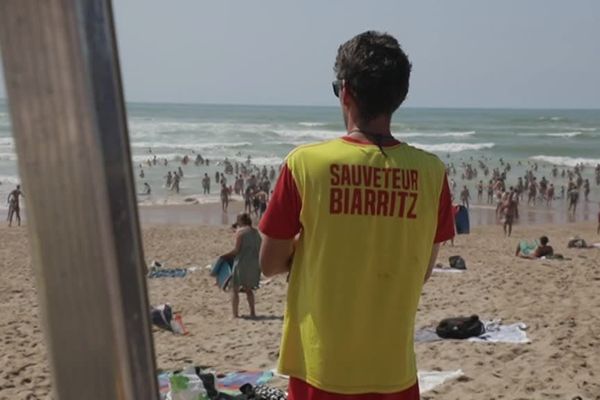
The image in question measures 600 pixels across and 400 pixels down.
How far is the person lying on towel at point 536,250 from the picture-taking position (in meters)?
13.2

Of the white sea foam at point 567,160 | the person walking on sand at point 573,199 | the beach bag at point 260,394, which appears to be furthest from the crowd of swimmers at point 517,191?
the beach bag at point 260,394

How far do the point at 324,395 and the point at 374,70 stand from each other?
2.46ft

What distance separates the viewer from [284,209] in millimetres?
1663

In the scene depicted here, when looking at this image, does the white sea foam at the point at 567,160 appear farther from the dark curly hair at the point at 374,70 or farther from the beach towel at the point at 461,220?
the dark curly hair at the point at 374,70

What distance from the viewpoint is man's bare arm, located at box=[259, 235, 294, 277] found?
1.70 metres

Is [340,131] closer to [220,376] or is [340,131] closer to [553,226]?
[553,226]

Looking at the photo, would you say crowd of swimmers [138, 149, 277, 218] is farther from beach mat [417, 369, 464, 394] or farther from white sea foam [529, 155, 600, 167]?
white sea foam [529, 155, 600, 167]

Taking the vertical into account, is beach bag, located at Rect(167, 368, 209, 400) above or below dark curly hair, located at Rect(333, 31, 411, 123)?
below

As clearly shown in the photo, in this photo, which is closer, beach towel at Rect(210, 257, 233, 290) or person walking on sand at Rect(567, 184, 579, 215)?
beach towel at Rect(210, 257, 233, 290)

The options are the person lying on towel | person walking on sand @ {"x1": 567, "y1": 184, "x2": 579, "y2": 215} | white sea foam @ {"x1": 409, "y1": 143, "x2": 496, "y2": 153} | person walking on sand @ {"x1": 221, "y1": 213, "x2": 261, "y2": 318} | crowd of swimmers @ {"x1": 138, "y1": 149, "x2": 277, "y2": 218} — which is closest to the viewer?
person walking on sand @ {"x1": 221, "y1": 213, "x2": 261, "y2": 318}

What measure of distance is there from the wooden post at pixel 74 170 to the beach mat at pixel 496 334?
6407 mm

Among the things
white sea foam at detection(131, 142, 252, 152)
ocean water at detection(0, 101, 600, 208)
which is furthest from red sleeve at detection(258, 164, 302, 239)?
white sea foam at detection(131, 142, 252, 152)

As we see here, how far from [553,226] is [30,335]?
1694 centimetres

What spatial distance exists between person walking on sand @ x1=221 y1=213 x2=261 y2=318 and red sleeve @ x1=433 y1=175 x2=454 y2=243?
263 inches
